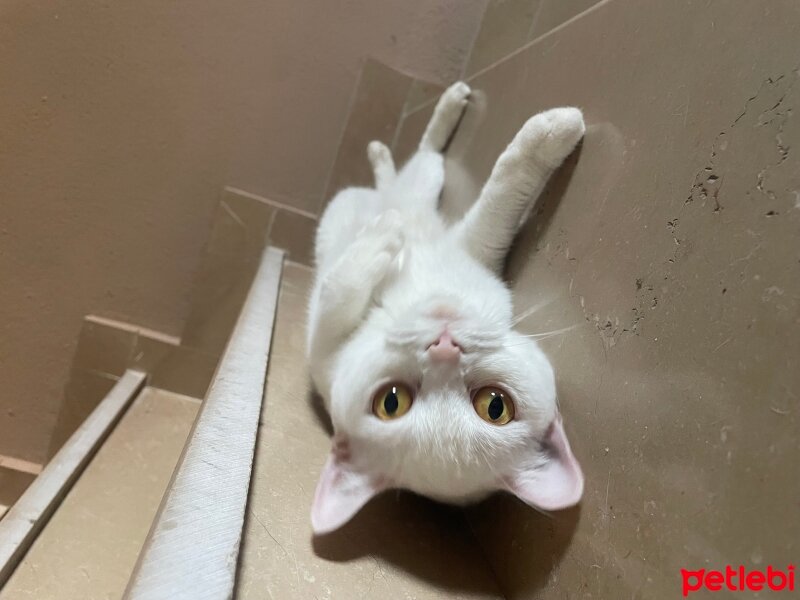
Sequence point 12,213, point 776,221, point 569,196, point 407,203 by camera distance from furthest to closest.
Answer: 1. point 12,213
2. point 407,203
3. point 569,196
4. point 776,221

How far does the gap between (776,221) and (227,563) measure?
28.8 inches

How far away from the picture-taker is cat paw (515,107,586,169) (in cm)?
102

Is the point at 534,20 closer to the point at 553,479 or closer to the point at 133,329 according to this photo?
the point at 553,479

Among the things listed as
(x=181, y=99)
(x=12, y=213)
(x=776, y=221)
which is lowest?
(x=12, y=213)

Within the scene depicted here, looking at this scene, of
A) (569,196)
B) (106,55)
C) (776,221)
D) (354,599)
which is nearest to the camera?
(776,221)

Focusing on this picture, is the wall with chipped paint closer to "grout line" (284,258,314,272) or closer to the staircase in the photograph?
"grout line" (284,258,314,272)

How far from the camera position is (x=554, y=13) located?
1.46 m

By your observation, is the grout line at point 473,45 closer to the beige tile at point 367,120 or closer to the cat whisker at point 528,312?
the beige tile at point 367,120

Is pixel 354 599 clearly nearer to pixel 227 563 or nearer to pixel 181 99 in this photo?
pixel 227 563

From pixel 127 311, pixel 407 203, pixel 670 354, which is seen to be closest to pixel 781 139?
pixel 670 354

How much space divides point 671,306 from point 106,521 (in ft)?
4.64

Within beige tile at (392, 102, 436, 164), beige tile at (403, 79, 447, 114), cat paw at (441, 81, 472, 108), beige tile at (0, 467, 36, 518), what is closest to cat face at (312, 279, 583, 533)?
cat paw at (441, 81, 472, 108)

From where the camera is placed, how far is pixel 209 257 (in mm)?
2258

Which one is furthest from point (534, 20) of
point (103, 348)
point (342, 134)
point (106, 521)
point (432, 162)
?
point (103, 348)
